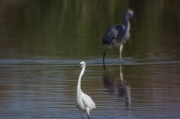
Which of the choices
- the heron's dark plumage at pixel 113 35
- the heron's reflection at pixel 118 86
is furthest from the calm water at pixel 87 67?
the heron's dark plumage at pixel 113 35

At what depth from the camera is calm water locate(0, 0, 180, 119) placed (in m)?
11.3

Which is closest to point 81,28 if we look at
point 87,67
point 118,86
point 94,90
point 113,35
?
point 113,35

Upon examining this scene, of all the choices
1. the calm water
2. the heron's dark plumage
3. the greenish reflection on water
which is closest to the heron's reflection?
the calm water

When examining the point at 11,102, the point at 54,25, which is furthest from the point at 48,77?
the point at 54,25

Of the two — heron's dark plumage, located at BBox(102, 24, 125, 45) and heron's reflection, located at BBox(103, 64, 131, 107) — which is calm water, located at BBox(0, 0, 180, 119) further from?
heron's dark plumage, located at BBox(102, 24, 125, 45)

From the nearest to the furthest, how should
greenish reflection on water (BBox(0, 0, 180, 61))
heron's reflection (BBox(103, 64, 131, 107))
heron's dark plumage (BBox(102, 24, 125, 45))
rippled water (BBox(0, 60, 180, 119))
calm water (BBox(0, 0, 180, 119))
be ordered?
rippled water (BBox(0, 60, 180, 119)) → calm water (BBox(0, 0, 180, 119)) → heron's reflection (BBox(103, 64, 131, 107)) → heron's dark plumage (BBox(102, 24, 125, 45)) → greenish reflection on water (BBox(0, 0, 180, 61))

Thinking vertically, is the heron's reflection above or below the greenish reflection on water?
below

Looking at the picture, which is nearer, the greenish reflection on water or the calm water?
the calm water

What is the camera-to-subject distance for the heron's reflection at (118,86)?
1233 centimetres

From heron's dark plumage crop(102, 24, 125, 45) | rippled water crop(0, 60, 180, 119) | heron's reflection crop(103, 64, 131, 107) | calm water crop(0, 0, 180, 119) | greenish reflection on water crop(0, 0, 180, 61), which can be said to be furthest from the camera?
greenish reflection on water crop(0, 0, 180, 61)

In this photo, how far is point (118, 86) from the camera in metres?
13.5

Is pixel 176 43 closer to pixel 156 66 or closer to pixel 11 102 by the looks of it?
pixel 156 66

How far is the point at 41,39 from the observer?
21.4 m

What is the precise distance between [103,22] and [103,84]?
12811 millimetres
